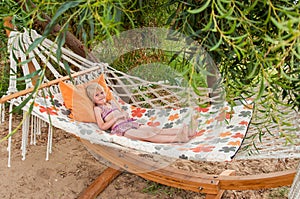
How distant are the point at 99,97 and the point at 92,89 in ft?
0.18

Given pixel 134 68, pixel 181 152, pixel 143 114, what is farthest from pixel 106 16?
pixel 134 68

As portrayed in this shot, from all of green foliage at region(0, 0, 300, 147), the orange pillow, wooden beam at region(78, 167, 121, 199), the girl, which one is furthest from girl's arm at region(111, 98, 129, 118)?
green foliage at region(0, 0, 300, 147)

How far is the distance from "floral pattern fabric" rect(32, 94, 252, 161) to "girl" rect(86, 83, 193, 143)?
4cm

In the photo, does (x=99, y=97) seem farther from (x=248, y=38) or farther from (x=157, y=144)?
(x=248, y=38)

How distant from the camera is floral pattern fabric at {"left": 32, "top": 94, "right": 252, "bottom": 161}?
1.42 m

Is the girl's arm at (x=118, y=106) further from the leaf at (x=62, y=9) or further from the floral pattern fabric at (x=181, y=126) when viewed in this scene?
the leaf at (x=62, y=9)

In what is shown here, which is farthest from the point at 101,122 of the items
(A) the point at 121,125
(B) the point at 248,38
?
(B) the point at 248,38

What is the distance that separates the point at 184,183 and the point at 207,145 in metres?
0.17

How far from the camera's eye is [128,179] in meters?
2.05

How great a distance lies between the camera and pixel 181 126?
5.61 ft

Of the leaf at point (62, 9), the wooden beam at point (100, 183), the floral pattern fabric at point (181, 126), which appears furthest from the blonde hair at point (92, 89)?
the leaf at point (62, 9)

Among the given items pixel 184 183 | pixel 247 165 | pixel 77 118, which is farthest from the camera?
pixel 247 165

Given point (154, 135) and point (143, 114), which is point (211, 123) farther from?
point (143, 114)

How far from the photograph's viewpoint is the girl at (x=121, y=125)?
1.65 m
